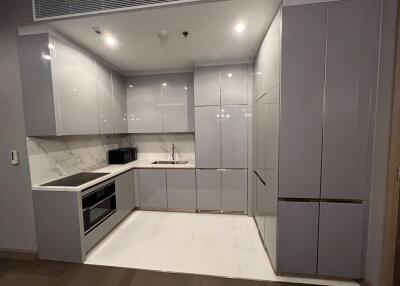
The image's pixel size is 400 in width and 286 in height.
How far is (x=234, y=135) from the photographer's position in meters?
2.85

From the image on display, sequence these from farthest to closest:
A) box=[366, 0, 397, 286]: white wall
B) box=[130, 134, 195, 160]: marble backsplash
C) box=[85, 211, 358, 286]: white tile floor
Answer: box=[130, 134, 195, 160]: marble backsplash < box=[85, 211, 358, 286]: white tile floor < box=[366, 0, 397, 286]: white wall

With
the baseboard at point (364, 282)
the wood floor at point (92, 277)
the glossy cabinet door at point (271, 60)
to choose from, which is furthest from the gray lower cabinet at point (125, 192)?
the baseboard at point (364, 282)

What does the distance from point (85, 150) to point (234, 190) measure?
237cm

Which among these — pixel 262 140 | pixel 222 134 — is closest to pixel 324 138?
pixel 262 140

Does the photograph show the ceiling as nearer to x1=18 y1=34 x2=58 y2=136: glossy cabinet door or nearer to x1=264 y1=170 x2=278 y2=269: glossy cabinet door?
x1=18 y1=34 x2=58 y2=136: glossy cabinet door

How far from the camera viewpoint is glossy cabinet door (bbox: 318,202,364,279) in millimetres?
1590

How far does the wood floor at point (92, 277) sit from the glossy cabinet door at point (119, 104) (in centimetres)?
188

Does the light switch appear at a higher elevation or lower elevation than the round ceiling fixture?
lower

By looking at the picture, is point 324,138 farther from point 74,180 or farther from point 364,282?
point 74,180

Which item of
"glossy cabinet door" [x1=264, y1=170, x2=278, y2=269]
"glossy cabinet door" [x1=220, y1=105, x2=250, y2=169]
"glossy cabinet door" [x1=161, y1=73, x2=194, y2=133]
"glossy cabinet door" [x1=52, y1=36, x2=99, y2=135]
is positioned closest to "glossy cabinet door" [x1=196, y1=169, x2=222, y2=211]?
"glossy cabinet door" [x1=220, y1=105, x2=250, y2=169]

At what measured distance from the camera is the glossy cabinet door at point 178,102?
128 inches

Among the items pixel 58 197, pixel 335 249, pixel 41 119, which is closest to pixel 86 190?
pixel 58 197

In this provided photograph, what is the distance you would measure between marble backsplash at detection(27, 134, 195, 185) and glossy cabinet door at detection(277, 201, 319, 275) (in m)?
2.20

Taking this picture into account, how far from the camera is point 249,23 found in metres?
1.84
